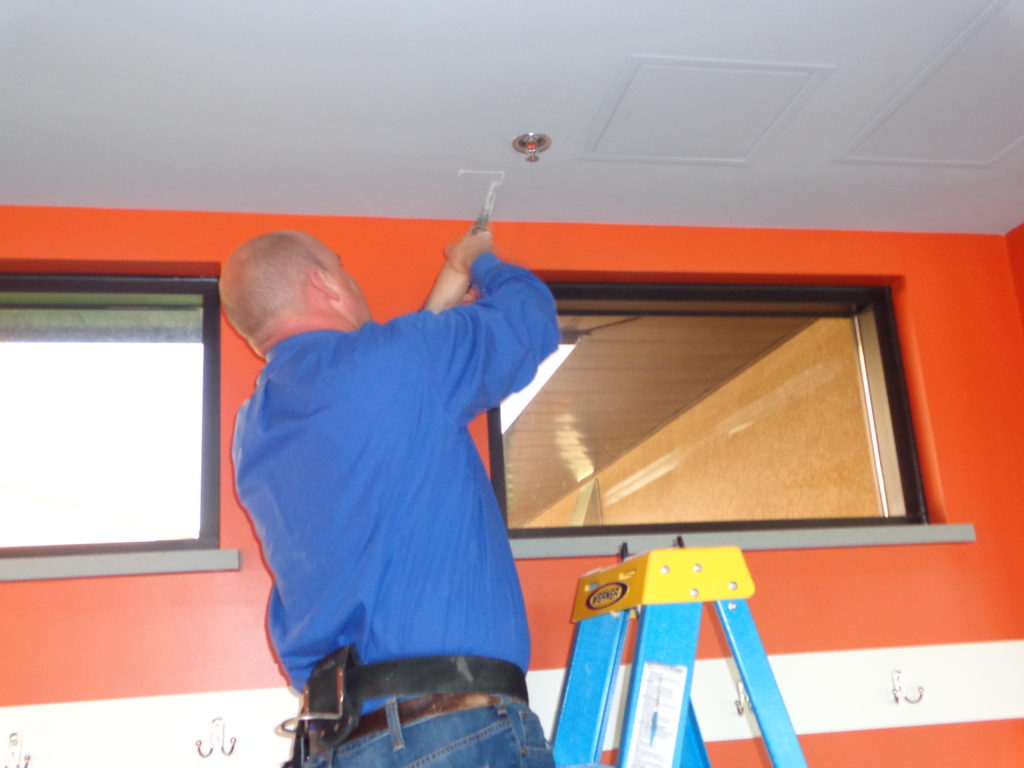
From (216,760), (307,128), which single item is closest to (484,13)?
(307,128)

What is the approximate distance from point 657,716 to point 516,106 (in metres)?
1.33

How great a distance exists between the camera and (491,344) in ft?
4.86

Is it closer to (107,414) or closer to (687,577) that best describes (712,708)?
(687,577)

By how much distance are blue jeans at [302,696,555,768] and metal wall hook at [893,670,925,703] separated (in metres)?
1.45

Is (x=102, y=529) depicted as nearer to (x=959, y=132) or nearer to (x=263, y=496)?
(x=263, y=496)

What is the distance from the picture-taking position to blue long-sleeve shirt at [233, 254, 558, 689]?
136cm

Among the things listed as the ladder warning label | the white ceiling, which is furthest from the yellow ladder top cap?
the white ceiling

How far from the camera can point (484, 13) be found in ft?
5.95

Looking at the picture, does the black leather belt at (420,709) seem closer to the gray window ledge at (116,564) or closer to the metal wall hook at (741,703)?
the gray window ledge at (116,564)

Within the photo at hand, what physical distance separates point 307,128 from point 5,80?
0.61 m

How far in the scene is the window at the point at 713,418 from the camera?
269 cm

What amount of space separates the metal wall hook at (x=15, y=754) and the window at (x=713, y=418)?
125 cm

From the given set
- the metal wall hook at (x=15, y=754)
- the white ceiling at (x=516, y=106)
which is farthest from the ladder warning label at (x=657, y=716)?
the metal wall hook at (x=15, y=754)

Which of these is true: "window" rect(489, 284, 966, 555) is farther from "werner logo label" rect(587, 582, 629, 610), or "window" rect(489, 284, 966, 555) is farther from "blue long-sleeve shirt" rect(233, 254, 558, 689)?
"blue long-sleeve shirt" rect(233, 254, 558, 689)
